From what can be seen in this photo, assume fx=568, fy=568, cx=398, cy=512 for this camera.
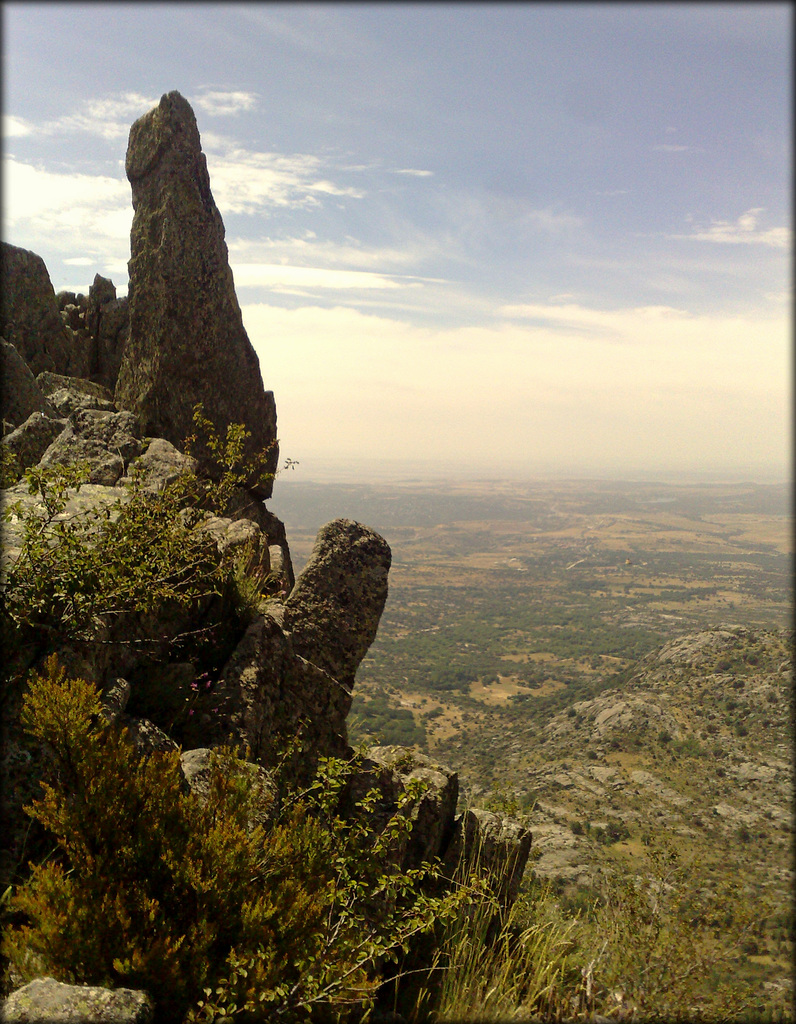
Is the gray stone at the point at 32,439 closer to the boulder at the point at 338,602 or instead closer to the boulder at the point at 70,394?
the boulder at the point at 70,394

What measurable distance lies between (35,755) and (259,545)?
495 cm

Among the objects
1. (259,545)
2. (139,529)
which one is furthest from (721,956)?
(259,545)

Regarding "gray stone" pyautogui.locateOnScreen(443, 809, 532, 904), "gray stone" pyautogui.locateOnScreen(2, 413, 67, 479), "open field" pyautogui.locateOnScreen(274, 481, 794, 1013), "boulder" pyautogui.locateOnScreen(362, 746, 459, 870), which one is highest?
"gray stone" pyautogui.locateOnScreen(2, 413, 67, 479)

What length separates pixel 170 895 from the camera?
3498 millimetres

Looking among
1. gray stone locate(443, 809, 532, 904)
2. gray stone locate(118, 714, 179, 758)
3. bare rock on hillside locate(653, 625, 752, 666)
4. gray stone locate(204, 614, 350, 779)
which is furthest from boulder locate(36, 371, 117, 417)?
bare rock on hillside locate(653, 625, 752, 666)

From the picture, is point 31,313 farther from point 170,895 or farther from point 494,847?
point 494,847

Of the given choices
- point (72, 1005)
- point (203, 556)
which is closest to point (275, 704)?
point (203, 556)

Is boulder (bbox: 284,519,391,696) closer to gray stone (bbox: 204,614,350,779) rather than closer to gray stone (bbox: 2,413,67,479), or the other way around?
gray stone (bbox: 204,614,350,779)

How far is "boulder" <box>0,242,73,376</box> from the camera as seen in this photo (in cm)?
1656

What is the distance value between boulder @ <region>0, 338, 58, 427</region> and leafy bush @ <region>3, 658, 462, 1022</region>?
32.9ft

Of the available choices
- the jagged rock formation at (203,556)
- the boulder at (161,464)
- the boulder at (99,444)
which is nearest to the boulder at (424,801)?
the jagged rock formation at (203,556)

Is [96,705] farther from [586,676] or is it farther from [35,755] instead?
[586,676]

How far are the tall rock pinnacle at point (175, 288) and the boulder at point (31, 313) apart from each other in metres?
3.74

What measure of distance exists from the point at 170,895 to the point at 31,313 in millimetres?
18655
